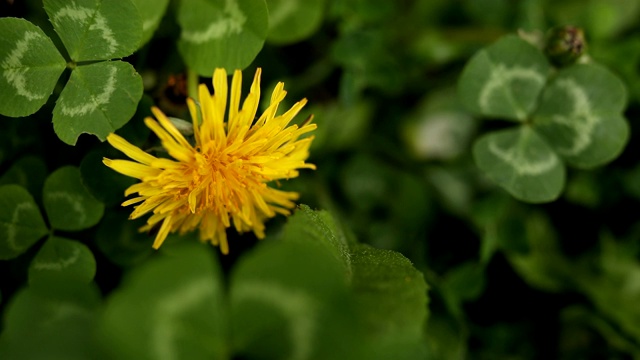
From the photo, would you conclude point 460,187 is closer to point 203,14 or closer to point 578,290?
point 578,290

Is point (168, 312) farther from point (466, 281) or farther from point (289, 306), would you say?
point (466, 281)

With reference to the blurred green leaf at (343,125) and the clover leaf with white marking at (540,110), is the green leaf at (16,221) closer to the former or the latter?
the blurred green leaf at (343,125)

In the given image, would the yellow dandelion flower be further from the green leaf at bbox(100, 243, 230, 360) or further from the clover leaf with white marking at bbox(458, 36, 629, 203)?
the clover leaf with white marking at bbox(458, 36, 629, 203)

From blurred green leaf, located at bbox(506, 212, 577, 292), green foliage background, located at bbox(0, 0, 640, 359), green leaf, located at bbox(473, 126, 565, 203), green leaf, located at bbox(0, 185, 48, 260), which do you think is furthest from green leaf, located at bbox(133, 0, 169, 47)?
blurred green leaf, located at bbox(506, 212, 577, 292)

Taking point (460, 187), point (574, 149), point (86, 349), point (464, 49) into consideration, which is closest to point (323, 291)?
point (86, 349)

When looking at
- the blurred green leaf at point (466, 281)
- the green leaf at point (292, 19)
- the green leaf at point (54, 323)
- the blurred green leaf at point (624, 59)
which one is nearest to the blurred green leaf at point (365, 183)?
the blurred green leaf at point (466, 281)

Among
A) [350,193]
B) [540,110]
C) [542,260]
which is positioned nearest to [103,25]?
[350,193]
